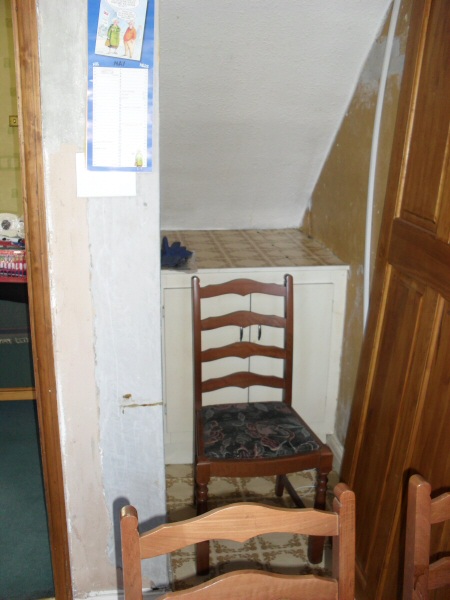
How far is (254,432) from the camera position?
7.18 feet

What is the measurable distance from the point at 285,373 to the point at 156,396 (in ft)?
2.45

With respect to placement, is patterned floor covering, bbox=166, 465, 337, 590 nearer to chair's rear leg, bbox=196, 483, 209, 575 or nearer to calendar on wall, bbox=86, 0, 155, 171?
chair's rear leg, bbox=196, 483, 209, 575

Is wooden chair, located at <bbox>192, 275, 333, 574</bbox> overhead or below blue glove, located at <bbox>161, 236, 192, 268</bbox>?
below

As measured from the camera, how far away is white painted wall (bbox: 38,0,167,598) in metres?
1.50

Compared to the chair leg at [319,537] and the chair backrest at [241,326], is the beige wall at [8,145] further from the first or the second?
the chair leg at [319,537]

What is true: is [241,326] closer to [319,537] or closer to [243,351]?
[243,351]

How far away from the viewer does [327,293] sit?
2.65 m

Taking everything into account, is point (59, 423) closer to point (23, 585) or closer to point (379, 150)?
point (23, 585)

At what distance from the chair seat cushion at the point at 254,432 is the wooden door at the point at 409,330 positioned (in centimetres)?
23

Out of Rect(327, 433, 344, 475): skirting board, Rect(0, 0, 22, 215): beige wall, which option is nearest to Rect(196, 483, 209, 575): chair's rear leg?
Rect(327, 433, 344, 475): skirting board

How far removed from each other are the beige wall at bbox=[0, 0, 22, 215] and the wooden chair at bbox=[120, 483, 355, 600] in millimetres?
3008

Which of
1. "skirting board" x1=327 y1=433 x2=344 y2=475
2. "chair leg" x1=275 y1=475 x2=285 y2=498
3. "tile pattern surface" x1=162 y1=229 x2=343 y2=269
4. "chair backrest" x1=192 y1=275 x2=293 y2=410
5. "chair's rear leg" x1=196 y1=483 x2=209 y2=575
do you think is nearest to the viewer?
"chair's rear leg" x1=196 y1=483 x2=209 y2=575

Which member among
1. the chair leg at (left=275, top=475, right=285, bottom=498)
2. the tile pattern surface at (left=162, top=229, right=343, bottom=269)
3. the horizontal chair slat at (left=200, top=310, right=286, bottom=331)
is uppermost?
the tile pattern surface at (left=162, top=229, right=343, bottom=269)

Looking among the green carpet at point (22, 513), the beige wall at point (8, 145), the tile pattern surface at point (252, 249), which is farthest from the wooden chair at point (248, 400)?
the beige wall at point (8, 145)
